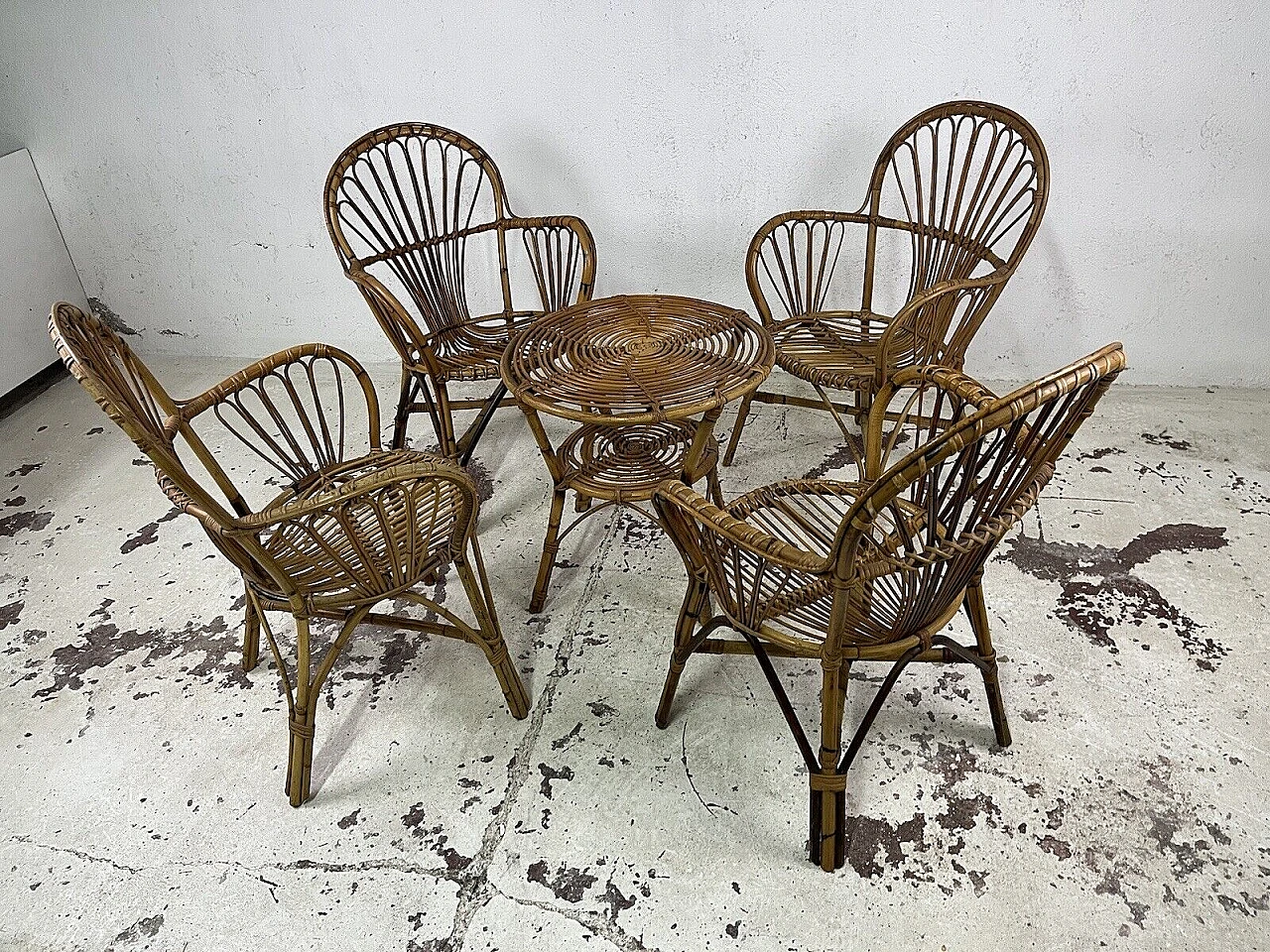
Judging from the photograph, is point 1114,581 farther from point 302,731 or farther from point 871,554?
point 302,731

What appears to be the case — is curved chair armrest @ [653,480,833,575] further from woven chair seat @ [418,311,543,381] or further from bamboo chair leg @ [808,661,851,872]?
woven chair seat @ [418,311,543,381]

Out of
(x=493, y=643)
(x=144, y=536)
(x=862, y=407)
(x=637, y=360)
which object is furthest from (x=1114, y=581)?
(x=144, y=536)

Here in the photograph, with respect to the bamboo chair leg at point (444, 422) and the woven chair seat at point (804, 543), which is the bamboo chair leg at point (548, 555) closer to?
the bamboo chair leg at point (444, 422)

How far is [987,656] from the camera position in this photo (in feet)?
5.78

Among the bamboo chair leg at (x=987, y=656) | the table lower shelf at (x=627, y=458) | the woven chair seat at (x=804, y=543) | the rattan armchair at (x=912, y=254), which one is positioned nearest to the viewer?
the woven chair seat at (x=804, y=543)

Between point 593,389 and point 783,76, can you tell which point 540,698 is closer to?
point 593,389

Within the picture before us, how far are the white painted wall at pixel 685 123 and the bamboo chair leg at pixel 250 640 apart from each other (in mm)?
1681

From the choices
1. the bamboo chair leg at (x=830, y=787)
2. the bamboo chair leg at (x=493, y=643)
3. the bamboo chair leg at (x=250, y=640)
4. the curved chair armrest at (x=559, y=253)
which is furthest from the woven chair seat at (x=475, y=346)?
the bamboo chair leg at (x=830, y=787)

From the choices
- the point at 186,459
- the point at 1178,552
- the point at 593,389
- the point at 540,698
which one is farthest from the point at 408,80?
the point at 1178,552

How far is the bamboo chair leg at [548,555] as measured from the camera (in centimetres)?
225

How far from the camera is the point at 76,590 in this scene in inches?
96.0

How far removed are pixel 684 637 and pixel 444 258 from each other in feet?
5.16

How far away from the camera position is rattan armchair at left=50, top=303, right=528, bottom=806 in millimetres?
1548

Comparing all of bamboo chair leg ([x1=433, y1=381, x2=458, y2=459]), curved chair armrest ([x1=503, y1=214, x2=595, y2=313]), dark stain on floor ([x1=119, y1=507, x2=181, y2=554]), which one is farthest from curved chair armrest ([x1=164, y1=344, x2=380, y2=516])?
curved chair armrest ([x1=503, y1=214, x2=595, y2=313])
